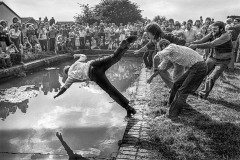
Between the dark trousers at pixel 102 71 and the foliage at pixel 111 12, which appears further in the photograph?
the foliage at pixel 111 12

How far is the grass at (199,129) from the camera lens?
3.66m

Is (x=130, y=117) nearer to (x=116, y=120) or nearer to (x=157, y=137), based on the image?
(x=116, y=120)

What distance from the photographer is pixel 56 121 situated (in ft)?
17.8

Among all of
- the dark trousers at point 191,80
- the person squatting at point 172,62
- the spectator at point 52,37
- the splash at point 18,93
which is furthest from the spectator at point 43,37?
the dark trousers at point 191,80

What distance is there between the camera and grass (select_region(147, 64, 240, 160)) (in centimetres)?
366

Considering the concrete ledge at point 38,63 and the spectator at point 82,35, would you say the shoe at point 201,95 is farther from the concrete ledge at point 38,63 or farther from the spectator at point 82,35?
the spectator at point 82,35

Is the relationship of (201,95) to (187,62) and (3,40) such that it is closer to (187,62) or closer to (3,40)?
(187,62)

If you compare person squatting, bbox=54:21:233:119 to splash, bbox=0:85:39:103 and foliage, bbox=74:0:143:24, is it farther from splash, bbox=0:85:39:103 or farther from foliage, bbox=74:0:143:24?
foliage, bbox=74:0:143:24

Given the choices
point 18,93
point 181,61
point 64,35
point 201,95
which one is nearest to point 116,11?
point 64,35

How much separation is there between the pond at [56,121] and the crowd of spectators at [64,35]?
2.57 meters

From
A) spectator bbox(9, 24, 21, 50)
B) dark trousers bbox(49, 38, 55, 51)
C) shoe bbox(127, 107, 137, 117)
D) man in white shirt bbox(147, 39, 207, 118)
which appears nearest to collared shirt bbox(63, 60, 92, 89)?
shoe bbox(127, 107, 137, 117)

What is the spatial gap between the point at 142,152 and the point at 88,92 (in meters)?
4.30

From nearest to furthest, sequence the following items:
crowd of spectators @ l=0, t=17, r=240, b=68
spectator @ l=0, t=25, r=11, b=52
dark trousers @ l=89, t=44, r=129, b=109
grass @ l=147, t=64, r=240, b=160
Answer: grass @ l=147, t=64, r=240, b=160 → dark trousers @ l=89, t=44, r=129, b=109 → spectator @ l=0, t=25, r=11, b=52 → crowd of spectators @ l=0, t=17, r=240, b=68

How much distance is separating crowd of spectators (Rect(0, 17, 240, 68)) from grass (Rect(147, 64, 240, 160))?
10.9 ft
